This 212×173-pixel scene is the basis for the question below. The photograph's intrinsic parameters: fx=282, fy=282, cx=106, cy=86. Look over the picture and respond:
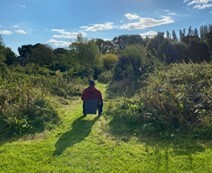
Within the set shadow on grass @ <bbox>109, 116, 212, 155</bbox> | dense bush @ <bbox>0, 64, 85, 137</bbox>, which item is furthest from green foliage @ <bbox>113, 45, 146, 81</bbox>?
shadow on grass @ <bbox>109, 116, 212, 155</bbox>

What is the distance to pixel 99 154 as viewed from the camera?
21.5 ft

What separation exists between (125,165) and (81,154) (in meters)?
1.17

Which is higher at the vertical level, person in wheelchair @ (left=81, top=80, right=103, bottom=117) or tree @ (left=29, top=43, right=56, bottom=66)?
tree @ (left=29, top=43, right=56, bottom=66)

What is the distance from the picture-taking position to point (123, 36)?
3022 inches

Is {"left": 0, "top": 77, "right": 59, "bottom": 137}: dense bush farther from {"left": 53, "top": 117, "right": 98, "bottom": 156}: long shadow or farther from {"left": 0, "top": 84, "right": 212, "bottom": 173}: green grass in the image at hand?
{"left": 53, "top": 117, "right": 98, "bottom": 156}: long shadow

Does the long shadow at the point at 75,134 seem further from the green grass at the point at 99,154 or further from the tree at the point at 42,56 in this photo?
the tree at the point at 42,56

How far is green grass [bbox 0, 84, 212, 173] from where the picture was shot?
19.0ft

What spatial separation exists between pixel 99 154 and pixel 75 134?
1895 mm

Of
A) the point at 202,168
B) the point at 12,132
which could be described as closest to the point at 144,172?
the point at 202,168

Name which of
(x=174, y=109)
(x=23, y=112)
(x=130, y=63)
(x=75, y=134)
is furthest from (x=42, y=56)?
(x=174, y=109)

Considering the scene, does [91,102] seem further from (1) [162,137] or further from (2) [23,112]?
(1) [162,137]

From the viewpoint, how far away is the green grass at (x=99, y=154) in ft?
19.0

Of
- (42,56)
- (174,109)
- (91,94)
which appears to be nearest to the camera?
(174,109)

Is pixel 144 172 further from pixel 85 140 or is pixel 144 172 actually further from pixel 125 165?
pixel 85 140
